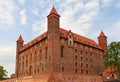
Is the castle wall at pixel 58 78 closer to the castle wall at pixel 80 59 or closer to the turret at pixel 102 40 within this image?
the castle wall at pixel 80 59

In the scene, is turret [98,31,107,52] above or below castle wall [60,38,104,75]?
above

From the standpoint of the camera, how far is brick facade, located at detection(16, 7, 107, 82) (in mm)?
46062

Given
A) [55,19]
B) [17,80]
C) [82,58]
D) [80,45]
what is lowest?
[17,80]

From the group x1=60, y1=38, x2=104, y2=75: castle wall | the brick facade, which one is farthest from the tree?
x1=60, y1=38, x2=104, y2=75: castle wall

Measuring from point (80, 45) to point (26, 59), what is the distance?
18411 millimetres

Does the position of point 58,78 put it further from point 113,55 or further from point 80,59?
point 80,59

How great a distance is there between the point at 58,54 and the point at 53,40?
366cm

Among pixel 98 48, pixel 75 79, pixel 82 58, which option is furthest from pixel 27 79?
pixel 98 48

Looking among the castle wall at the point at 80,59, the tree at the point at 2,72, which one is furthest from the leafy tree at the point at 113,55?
the tree at the point at 2,72

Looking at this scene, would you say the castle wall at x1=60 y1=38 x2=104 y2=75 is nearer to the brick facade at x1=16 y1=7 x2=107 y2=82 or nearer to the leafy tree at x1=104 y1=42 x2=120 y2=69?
the brick facade at x1=16 y1=7 x2=107 y2=82

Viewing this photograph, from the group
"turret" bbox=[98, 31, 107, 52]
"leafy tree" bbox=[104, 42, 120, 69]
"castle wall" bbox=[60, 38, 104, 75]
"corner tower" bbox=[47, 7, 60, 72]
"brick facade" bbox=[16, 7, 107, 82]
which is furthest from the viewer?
"turret" bbox=[98, 31, 107, 52]

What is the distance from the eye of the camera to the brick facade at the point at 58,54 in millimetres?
46062

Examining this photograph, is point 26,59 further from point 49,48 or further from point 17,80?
point 17,80

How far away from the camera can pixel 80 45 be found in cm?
5519
